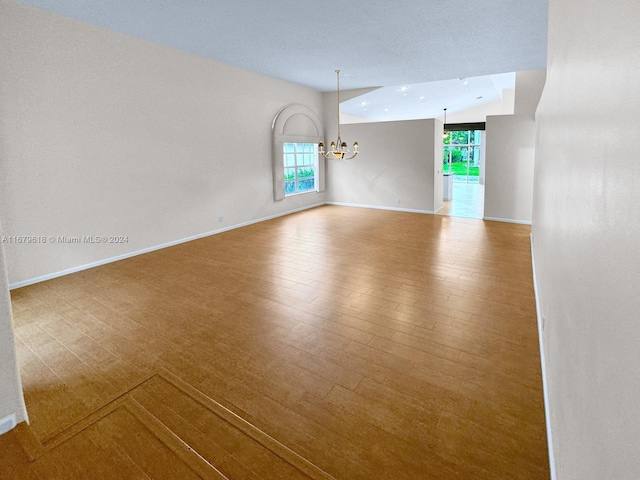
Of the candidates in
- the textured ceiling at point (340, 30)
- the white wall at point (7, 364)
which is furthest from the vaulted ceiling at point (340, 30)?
the white wall at point (7, 364)

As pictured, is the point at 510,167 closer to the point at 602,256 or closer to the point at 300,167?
the point at 300,167

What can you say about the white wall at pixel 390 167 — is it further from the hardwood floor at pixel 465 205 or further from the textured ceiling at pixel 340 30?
the textured ceiling at pixel 340 30

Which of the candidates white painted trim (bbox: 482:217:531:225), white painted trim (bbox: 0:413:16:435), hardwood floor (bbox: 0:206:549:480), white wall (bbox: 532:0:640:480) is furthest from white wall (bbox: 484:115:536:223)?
white painted trim (bbox: 0:413:16:435)

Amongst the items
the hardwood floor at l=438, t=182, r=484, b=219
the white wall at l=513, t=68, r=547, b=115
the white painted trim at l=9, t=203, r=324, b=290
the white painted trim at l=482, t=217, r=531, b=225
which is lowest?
the white painted trim at l=9, t=203, r=324, b=290

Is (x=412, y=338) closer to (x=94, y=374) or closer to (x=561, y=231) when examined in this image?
(x=561, y=231)

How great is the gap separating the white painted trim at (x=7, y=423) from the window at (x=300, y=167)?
711 centimetres

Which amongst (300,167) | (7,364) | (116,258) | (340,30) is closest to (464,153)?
(300,167)

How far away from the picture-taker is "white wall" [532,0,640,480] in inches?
27.0

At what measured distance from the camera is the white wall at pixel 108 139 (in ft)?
13.4

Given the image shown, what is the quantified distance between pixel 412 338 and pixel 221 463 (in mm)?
1714

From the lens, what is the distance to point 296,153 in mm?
8961

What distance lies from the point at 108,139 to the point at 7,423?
402cm

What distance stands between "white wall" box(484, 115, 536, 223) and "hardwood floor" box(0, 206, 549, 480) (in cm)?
284

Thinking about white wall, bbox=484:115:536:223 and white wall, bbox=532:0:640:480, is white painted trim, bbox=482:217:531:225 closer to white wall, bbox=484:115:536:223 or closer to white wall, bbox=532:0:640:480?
white wall, bbox=484:115:536:223
